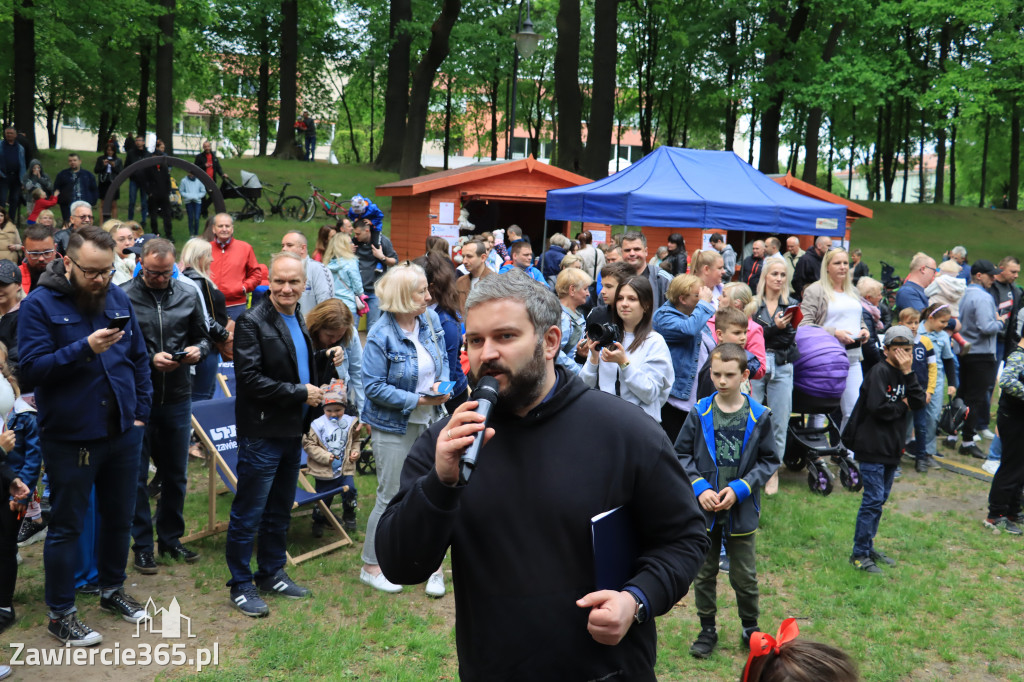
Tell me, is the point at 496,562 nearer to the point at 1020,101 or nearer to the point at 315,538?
the point at 315,538

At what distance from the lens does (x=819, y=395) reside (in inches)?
324

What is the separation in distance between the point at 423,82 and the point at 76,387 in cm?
2449

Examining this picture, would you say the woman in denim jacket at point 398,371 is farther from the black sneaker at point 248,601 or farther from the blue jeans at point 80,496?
the blue jeans at point 80,496

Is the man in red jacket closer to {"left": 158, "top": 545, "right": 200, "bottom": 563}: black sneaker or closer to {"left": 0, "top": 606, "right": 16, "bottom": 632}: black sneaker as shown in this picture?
{"left": 158, "top": 545, "right": 200, "bottom": 563}: black sneaker

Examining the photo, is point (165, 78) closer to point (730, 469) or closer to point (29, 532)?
point (29, 532)

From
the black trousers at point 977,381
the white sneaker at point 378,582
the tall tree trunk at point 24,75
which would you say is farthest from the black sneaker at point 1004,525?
the tall tree trunk at point 24,75

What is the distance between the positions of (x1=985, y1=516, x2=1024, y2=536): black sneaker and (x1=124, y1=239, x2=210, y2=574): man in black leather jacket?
21.2ft

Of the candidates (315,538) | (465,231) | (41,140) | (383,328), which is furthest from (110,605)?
(41,140)

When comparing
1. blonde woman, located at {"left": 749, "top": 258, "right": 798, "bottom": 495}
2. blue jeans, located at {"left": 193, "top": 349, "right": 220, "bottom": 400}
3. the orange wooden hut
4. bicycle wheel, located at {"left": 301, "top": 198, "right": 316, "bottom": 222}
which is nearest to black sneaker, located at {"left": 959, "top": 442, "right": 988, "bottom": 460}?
blonde woman, located at {"left": 749, "top": 258, "right": 798, "bottom": 495}

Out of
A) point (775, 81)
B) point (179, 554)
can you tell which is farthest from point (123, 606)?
point (775, 81)

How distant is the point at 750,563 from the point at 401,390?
7.56 ft

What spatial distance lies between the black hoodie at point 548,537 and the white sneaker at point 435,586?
356cm

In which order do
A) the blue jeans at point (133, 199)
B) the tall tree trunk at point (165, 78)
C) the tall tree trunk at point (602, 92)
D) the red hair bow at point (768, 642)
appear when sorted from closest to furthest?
1. the red hair bow at point (768, 642)
2. the blue jeans at point (133, 199)
3. the tall tree trunk at point (165, 78)
4. the tall tree trunk at point (602, 92)

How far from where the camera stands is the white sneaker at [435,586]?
577cm
